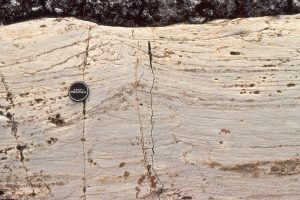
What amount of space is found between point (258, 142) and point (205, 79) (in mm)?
622

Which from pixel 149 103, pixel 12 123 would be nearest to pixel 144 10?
pixel 149 103

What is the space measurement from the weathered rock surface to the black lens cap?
42 mm

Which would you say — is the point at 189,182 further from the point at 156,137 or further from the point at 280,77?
the point at 280,77

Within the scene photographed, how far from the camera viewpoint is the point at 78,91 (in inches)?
165

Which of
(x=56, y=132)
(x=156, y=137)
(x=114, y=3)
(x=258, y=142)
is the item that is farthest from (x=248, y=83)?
(x=56, y=132)

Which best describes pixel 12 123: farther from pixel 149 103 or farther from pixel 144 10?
pixel 144 10

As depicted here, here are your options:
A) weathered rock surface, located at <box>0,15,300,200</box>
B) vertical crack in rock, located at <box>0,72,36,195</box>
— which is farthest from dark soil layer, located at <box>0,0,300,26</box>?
vertical crack in rock, located at <box>0,72,36,195</box>

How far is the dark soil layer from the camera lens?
4250mm

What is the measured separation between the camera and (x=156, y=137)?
13.9 ft

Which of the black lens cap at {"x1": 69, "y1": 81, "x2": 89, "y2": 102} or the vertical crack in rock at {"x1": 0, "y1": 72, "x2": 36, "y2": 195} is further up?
the black lens cap at {"x1": 69, "y1": 81, "x2": 89, "y2": 102}

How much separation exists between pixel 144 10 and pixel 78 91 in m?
0.79

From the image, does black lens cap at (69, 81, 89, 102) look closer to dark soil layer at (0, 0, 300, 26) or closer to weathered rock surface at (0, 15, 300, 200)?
weathered rock surface at (0, 15, 300, 200)

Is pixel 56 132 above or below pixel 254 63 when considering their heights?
below

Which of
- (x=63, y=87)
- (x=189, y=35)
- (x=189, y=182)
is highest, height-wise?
(x=189, y=35)
